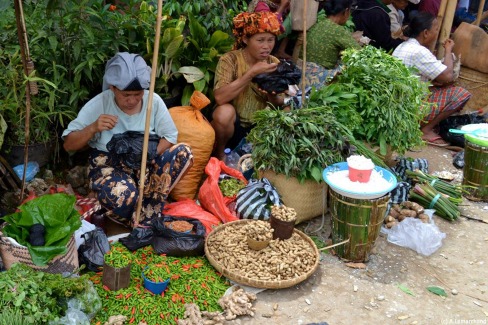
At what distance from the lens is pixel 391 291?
3.64 metres

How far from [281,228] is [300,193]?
0.49m

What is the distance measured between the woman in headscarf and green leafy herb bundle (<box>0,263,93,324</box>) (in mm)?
910

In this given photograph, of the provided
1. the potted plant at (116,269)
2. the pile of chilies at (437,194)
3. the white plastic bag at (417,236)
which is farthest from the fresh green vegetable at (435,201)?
the potted plant at (116,269)

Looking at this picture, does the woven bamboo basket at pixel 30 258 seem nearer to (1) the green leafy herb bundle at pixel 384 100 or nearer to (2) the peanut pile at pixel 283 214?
(2) the peanut pile at pixel 283 214

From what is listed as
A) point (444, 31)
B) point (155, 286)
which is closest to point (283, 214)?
point (155, 286)

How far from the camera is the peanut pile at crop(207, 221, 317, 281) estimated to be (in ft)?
11.6

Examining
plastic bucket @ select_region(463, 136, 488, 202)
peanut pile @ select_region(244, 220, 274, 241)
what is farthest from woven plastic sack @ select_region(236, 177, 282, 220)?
plastic bucket @ select_region(463, 136, 488, 202)

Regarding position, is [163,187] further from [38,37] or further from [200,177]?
[38,37]

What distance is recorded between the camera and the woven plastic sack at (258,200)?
4.06 metres

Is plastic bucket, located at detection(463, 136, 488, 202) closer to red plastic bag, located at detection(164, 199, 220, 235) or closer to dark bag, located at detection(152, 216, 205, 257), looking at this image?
red plastic bag, located at detection(164, 199, 220, 235)

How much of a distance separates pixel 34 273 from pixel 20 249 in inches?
7.9

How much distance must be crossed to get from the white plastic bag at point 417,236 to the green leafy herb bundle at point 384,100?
2.08 ft

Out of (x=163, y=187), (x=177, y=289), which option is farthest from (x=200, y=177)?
(x=177, y=289)

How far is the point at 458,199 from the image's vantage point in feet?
15.5
